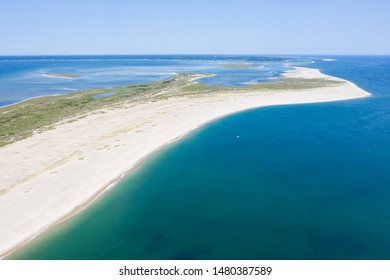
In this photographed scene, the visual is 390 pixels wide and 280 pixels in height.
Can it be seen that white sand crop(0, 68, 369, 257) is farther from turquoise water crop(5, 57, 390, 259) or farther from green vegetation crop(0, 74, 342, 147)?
green vegetation crop(0, 74, 342, 147)

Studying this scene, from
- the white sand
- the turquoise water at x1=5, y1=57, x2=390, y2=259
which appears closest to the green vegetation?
the white sand

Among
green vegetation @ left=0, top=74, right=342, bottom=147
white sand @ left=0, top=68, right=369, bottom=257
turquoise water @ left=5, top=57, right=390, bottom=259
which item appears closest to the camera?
turquoise water @ left=5, top=57, right=390, bottom=259

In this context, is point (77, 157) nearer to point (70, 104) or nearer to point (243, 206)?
point (243, 206)

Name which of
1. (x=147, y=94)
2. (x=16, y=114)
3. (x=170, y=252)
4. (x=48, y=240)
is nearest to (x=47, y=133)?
(x=16, y=114)

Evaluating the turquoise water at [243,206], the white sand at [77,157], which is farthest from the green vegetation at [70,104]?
the turquoise water at [243,206]

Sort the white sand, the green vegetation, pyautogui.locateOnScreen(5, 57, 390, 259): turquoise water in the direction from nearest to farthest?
pyautogui.locateOnScreen(5, 57, 390, 259): turquoise water → the white sand → the green vegetation

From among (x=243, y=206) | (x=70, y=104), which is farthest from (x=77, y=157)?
(x=70, y=104)
